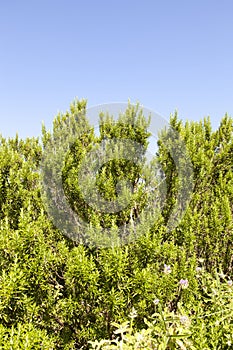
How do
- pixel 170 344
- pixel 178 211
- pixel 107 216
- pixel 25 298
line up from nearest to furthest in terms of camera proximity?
pixel 170 344 < pixel 25 298 < pixel 107 216 < pixel 178 211

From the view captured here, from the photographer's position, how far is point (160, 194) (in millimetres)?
4320

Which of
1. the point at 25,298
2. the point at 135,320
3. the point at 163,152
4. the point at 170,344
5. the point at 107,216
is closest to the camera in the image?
the point at 170,344

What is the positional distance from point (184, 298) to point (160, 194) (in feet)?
4.54

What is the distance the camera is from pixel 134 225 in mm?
3990

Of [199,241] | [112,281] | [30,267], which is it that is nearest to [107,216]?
[112,281]

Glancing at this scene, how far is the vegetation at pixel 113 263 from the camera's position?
Result: 304cm

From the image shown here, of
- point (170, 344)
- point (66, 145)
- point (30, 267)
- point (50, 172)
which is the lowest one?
point (170, 344)

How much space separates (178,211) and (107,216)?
1.03 meters

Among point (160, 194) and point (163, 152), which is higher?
point (163, 152)

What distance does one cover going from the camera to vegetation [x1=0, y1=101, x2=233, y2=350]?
3.04 metres

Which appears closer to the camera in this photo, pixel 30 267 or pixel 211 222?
pixel 30 267

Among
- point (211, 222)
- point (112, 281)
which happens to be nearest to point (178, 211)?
point (211, 222)

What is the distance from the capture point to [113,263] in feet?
10.7

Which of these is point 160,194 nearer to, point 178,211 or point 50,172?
point 178,211
